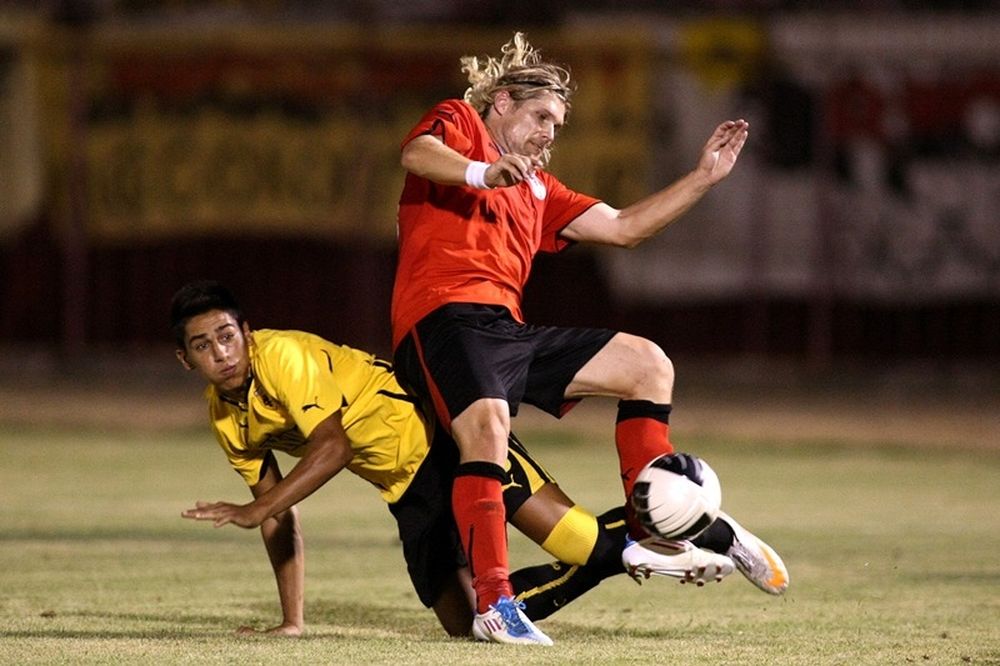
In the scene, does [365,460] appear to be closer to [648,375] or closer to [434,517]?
[434,517]

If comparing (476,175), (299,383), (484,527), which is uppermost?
(476,175)

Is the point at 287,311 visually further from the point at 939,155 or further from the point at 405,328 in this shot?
the point at 405,328

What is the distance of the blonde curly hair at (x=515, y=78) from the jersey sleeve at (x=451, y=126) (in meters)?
0.14

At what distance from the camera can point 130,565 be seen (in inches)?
346

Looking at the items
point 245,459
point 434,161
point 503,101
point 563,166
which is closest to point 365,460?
point 245,459

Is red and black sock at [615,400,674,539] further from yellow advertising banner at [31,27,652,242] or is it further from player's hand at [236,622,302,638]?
yellow advertising banner at [31,27,652,242]

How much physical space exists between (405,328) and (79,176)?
13.7 m

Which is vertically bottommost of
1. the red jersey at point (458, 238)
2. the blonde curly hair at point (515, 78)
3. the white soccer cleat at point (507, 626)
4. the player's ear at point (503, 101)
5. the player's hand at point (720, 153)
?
the white soccer cleat at point (507, 626)

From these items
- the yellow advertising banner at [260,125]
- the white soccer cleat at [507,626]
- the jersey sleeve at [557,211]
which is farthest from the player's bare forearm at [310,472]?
the yellow advertising banner at [260,125]

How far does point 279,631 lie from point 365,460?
0.67 metres

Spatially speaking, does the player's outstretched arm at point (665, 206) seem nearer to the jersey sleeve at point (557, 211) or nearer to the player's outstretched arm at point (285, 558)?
the jersey sleeve at point (557, 211)

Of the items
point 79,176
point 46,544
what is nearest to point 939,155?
point 79,176

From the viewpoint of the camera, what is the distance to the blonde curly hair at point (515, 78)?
7.10 m

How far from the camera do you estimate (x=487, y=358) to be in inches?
264
